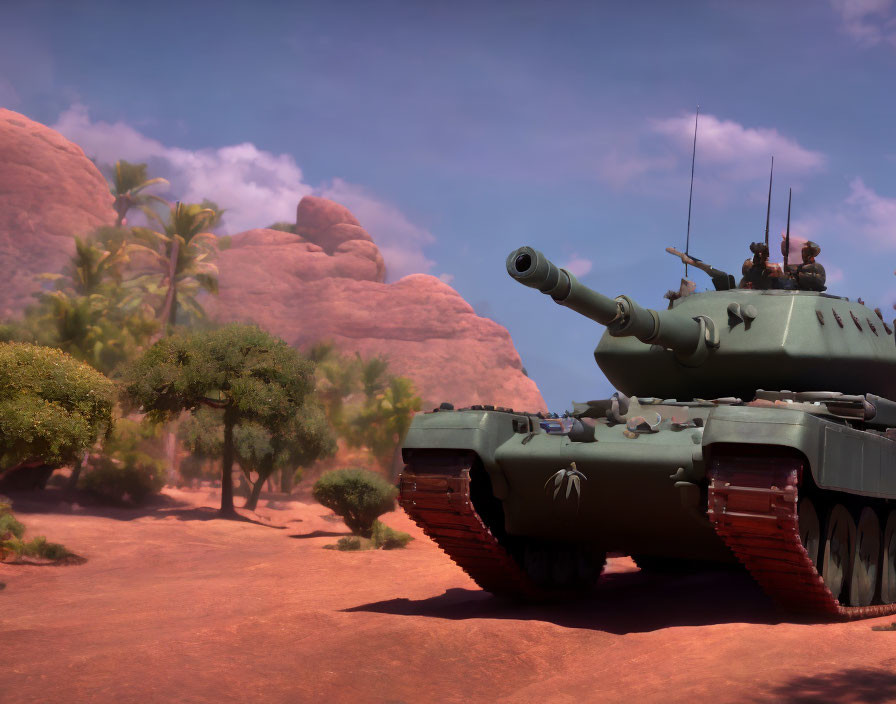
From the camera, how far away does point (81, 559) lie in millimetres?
16031

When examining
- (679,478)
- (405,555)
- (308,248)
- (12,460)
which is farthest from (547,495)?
(308,248)

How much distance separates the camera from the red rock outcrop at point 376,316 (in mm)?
67938

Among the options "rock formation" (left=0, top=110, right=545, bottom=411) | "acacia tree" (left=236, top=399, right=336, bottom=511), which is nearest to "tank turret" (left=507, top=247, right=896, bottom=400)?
"acacia tree" (left=236, top=399, right=336, bottom=511)

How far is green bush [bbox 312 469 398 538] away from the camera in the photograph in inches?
812

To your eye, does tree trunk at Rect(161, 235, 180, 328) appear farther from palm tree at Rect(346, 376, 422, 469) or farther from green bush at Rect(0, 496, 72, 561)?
green bush at Rect(0, 496, 72, 561)

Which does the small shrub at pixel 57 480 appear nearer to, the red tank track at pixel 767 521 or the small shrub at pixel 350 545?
the small shrub at pixel 350 545

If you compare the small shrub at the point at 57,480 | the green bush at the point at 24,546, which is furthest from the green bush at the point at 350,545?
the small shrub at the point at 57,480

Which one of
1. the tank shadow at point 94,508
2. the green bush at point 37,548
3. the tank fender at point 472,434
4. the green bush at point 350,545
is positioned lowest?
the green bush at point 37,548

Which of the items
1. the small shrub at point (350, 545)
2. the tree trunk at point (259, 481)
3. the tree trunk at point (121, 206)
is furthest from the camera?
the tree trunk at point (121, 206)

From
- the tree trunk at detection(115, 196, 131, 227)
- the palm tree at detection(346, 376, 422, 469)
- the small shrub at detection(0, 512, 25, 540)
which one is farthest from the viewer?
the tree trunk at detection(115, 196, 131, 227)

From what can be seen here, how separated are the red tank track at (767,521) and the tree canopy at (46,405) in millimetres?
12255

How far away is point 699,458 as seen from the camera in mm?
7809

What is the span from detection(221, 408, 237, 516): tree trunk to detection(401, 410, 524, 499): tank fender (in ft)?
49.9

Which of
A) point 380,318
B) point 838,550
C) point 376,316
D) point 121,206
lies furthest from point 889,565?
point 121,206
